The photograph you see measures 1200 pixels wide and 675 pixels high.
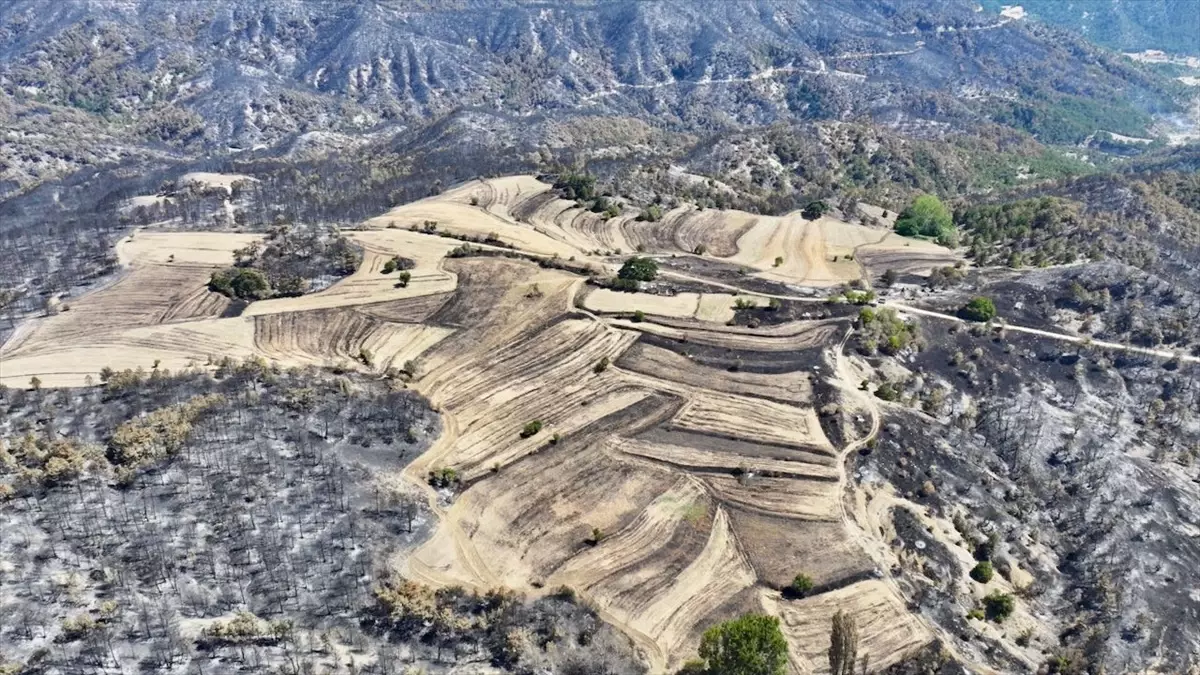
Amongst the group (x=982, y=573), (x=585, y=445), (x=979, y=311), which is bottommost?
(x=982, y=573)

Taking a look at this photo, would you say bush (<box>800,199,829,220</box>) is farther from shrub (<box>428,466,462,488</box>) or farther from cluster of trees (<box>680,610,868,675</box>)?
cluster of trees (<box>680,610,868,675</box>)

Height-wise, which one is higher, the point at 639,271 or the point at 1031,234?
the point at 639,271

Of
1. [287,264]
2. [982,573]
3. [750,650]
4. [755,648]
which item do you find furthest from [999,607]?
[287,264]

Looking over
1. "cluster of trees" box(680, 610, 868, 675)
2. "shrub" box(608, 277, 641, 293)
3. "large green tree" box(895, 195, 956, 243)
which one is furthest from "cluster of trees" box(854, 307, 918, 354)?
"large green tree" box(895, 195, 956, 243)

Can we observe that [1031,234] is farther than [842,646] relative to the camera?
Yes

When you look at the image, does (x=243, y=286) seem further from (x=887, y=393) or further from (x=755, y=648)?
(x=755, y=648)

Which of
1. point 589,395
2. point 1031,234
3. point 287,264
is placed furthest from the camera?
point 1031,234

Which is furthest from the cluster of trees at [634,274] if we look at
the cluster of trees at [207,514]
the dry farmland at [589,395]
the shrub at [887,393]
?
the cluster of trees at [207,514]

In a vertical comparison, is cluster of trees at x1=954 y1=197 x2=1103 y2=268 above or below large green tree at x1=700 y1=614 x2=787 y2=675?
below
